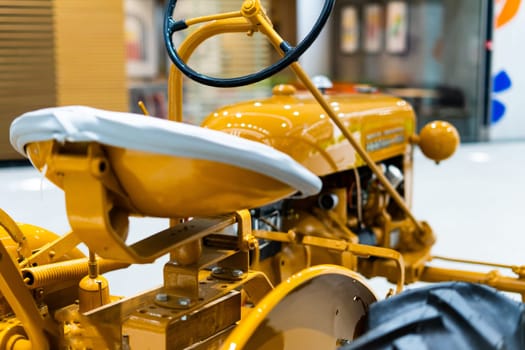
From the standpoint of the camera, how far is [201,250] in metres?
1.45

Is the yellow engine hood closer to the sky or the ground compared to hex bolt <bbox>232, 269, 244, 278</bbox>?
closer to the sky

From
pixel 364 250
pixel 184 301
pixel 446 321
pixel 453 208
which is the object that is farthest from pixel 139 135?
pixel 453 208

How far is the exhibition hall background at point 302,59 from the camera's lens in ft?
22.2

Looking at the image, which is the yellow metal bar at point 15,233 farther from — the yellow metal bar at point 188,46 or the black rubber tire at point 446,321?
the black rubber tire at point 446,321

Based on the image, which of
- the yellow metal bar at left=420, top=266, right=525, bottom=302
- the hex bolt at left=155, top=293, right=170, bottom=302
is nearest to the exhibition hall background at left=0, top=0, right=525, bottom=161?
the yellow metal bar at left=420, top=266, right=525, bottom=302

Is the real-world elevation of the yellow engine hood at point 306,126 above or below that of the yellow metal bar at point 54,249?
above

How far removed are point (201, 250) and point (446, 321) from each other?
1.71 feet

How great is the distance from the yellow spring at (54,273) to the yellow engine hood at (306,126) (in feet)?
2.22

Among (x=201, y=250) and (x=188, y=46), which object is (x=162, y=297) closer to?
(x=201, y=250)

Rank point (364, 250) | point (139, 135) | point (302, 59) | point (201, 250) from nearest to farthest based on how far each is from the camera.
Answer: point (139, 135), point (201, 250), point (364, 250), point (302, 59)

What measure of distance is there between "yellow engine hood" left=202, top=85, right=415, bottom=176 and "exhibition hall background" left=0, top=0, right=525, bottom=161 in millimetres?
4555

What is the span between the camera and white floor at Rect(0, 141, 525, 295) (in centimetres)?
376

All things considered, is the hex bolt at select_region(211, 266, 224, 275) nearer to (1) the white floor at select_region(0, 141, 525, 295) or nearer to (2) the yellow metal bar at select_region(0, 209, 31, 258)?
(2) the yellow metal bar at select_region(0, 209, 31, 258)

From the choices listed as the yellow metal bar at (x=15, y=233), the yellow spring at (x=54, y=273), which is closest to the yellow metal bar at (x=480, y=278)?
the yellow spring at (x=54, y=273)
